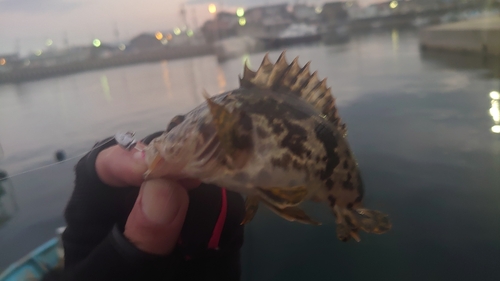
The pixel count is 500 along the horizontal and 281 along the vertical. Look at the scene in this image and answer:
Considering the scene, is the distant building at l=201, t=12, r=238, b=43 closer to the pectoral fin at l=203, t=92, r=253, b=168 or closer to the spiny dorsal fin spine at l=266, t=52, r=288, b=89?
the spiny dorsal fin spine at l=266, t=52, r=288, b=89

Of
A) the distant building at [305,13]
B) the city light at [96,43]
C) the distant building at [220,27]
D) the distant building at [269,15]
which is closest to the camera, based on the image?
the city light at [96,43]

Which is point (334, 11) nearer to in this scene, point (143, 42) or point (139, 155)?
point (143, 42)

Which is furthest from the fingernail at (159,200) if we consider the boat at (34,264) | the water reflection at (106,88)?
the water reflection at (106,88)

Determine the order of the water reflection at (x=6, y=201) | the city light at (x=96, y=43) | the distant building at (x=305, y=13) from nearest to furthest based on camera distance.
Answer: the water reflection at (x=6, y=201) < the city light at (x=96, y=43) < the distant building at (x=305, y=13)

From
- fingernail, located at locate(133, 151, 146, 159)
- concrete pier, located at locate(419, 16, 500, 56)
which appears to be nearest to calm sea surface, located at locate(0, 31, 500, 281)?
fingernail, located at locate(133, 151, 146, 159)

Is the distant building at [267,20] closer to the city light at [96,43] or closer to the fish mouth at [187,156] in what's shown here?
the city light at [96,43]
